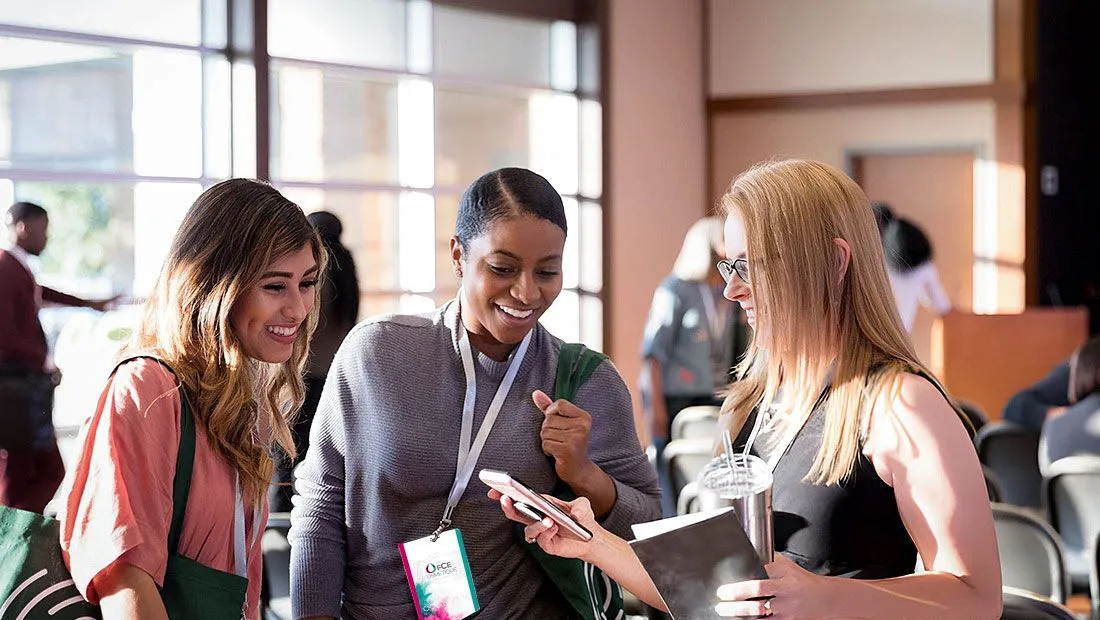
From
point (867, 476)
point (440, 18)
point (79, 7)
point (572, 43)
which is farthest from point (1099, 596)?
point (572, 43)

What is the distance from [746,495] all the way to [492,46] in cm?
723

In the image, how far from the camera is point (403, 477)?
2.15 meters

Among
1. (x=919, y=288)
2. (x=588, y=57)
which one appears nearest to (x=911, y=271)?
(x=919, y=288)

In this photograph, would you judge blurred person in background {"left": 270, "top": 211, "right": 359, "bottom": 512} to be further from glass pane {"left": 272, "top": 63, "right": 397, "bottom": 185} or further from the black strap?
glass pane {"left": 272, "top": 63, "right": 397, "bottom": 185}

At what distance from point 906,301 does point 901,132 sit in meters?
2.40

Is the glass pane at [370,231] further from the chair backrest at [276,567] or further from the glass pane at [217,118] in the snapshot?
the chair backrest at [276,567]

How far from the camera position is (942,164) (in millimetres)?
10047

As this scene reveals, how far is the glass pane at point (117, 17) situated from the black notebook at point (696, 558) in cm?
485

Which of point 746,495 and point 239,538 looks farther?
point 239,538

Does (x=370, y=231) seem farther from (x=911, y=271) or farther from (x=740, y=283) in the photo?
(x=740, y=283)

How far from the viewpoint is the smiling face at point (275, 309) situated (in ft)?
6.52

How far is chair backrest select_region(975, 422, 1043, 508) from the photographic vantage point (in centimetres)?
510

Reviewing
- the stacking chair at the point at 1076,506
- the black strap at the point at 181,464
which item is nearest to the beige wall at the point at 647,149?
the stacking chair at the point at 1076,506

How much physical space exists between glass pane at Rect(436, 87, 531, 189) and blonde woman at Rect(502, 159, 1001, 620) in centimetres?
616
